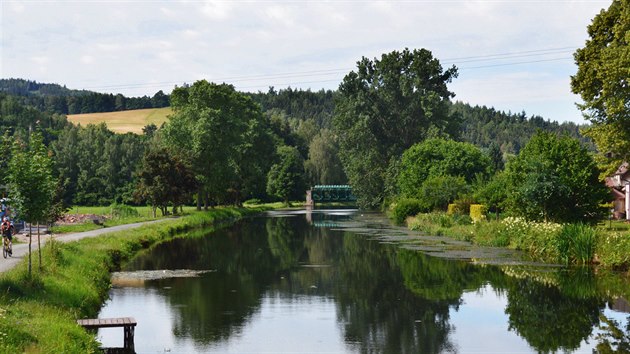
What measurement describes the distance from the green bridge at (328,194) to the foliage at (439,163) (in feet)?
181

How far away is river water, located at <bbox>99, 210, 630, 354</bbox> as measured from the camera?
843 inches

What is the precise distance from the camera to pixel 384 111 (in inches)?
4072

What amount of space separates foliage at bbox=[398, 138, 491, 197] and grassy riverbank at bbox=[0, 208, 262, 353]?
41.7 metres

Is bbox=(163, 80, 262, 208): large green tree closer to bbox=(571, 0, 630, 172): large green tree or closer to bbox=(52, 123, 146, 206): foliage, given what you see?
bbox=(52, 123, 146, 206): foliage

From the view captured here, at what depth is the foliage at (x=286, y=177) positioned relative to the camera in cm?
13012

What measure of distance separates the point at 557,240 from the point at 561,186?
4.84 m

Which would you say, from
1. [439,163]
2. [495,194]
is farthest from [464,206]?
[439,163]

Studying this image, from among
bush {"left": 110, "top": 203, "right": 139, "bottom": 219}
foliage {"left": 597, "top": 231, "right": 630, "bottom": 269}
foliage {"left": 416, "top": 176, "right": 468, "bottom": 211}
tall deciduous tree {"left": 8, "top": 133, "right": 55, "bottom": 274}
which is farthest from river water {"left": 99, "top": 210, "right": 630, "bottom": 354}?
bush {"left": 110, "top": 203, "right": 139, "bottom": 219}

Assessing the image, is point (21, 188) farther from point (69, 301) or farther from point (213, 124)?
point (213, 124)

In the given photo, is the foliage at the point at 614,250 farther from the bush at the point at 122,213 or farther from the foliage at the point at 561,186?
the bush at the point at 122,213

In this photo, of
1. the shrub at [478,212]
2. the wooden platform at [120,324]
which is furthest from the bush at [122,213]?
the wooden platform at [120,324]

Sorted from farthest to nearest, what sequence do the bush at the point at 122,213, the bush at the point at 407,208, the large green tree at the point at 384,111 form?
the large green tree at the point at 384,111, the bush at the point at 122,213, the bush at the point at 407,208

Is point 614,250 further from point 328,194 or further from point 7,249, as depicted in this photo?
point 328,194

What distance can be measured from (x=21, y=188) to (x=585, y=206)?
3217cm
